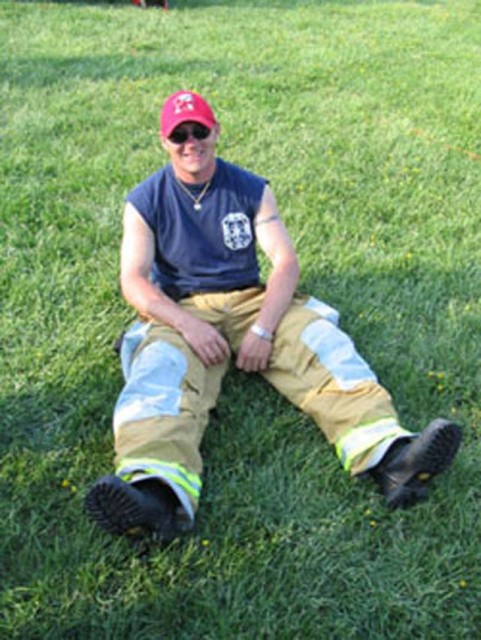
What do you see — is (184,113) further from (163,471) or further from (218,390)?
(163,471)

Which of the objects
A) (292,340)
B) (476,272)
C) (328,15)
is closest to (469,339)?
(476,272)

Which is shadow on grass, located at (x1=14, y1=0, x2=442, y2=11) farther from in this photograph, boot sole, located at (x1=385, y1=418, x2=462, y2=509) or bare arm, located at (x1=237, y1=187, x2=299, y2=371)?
boot sole, located at (x1=385, y1=418, x2=462, y2=509)

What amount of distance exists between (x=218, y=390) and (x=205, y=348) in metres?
0.20

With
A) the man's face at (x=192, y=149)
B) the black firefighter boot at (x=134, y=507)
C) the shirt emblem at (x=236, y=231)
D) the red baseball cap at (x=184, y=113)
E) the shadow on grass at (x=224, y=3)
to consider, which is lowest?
the shadow on grass at (x=224, y=3)

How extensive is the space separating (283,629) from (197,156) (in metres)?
1.90

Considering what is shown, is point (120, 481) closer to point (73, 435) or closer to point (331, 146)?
point (73, 435)

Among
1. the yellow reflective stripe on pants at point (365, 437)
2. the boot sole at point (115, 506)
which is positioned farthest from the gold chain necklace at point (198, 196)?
the boot sole at point (115, 506)

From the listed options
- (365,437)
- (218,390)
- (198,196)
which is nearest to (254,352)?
(218,390)

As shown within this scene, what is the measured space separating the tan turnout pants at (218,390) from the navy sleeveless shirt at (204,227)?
0.09 meters

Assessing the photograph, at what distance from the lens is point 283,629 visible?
2105 millimetres

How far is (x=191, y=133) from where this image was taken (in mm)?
2980

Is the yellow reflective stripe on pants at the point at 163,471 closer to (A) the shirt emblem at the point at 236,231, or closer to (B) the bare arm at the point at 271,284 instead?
(B) the bare arm at the point at 271,284

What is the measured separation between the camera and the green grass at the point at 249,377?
2.19 metres

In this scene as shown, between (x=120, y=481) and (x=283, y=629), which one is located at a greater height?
(x=120, y=481)
